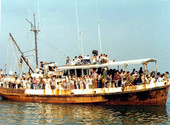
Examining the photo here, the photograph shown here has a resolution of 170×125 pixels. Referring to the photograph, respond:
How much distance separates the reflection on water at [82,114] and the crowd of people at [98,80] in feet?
6.29

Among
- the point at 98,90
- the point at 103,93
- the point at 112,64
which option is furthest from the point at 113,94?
the point at 112,64

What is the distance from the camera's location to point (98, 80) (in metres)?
21.7

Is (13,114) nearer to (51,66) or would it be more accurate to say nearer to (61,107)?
(61,107)

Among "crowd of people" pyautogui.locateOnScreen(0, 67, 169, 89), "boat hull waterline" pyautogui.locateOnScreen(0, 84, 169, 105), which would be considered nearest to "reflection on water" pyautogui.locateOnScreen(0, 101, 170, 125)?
"boat hull waterline" pyautogui.locateOnScreen(0, 84, 169, 105)

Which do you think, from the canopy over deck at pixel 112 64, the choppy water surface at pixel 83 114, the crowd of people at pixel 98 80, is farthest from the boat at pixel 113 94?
the choppy water surface at pixel 83 114

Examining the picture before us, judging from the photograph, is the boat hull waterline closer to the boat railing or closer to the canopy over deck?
the boat railing

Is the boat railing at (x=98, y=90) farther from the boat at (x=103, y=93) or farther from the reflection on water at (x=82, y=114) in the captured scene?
the reflection on water at (x=82, y=114)

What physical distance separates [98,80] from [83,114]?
4.12m

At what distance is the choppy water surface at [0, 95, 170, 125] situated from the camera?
16.9 m

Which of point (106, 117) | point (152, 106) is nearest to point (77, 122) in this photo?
point (106, 117)

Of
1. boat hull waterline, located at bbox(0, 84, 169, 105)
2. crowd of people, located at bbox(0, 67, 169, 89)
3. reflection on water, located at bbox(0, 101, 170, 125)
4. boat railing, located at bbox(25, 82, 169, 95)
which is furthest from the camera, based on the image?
crowd of people, located at bbox(0, 67, 169, 89)

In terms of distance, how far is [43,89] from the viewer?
77.3 feet

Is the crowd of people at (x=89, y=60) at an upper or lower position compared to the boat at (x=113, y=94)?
upper

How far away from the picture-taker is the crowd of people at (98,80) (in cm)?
2064
